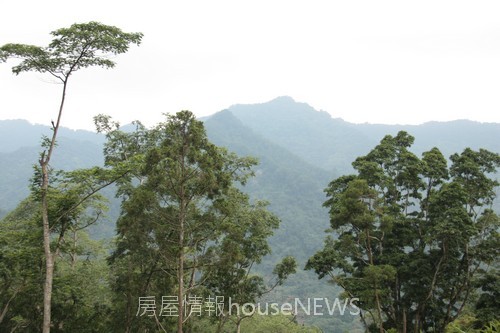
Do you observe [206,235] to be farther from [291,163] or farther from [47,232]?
[291,163]

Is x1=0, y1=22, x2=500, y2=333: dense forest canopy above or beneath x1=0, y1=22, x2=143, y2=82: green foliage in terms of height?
beneath

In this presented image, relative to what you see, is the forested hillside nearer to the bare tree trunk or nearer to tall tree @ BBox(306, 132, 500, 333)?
tall tree @ BBox(306, 132, 500, 333)

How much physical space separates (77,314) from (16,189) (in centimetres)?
10632

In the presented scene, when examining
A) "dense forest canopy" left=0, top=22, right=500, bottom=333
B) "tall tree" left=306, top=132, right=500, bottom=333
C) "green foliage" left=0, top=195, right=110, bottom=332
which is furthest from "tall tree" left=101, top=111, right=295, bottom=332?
"tall tree" left=306, top=132, right=500, bottom=333

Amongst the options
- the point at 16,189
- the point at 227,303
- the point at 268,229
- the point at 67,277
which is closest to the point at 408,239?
the point at 268,229

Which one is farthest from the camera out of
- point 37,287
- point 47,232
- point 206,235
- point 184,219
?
point 37,287

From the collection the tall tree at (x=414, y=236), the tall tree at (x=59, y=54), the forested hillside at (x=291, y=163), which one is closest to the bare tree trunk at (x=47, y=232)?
the tall tree at (x=59, y=54)

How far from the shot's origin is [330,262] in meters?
14.9

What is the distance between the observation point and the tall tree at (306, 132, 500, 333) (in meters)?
13.4

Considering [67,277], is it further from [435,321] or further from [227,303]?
[435,321]

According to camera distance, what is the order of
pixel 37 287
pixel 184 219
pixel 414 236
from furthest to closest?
pixel 414 236 < pixel 37 287 < pixel 184 219

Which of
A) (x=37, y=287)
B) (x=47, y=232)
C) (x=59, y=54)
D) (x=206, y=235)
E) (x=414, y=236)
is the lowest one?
(x=37, y=287)

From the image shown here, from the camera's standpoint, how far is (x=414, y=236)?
49.9 ft

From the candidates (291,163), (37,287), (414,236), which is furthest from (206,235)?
(291,163)
